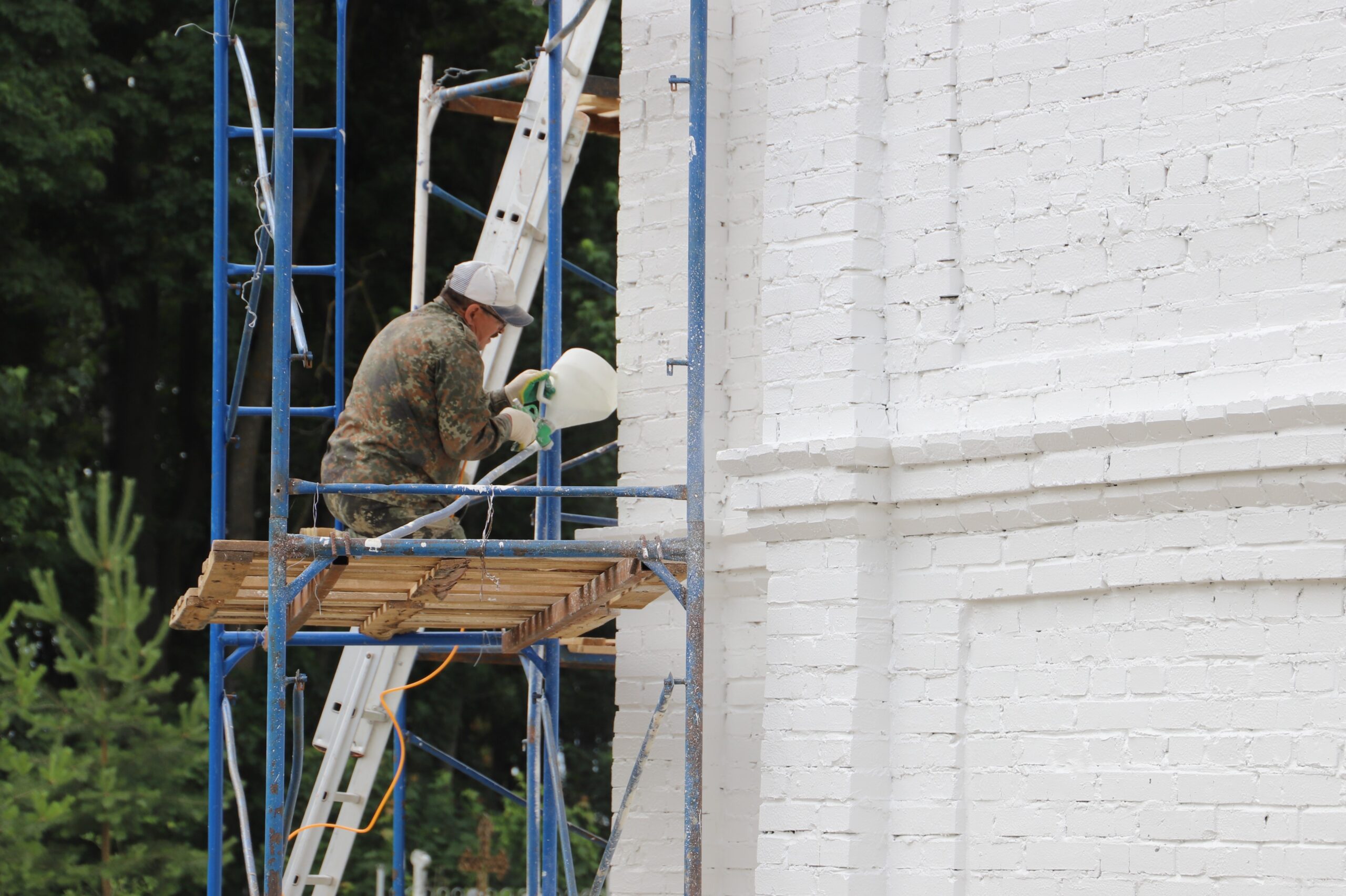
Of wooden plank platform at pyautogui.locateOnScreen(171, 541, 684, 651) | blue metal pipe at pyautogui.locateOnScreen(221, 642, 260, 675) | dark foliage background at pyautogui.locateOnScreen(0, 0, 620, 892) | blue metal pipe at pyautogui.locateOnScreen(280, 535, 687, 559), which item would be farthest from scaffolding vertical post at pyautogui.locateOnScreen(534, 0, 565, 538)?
dark foliage background at pyautogui.locateOnScreen(0, 0, 620, 892)

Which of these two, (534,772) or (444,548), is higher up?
(444,548)

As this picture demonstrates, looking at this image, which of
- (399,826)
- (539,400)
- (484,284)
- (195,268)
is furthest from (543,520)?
(195,268)

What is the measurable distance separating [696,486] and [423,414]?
1.06 metres

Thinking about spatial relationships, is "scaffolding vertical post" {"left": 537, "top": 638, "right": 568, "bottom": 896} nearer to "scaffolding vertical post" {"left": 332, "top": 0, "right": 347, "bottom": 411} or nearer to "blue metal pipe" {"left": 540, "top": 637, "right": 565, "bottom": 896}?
"blue metal pipe" {"left": 540, "top": 637, "right": 565, "bottom": 896}

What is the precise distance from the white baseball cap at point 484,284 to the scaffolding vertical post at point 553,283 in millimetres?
375

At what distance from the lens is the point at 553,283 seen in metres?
6.89

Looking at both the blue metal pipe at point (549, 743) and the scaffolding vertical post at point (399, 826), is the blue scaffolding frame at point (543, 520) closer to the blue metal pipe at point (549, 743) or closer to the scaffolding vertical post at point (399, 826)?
the blue metal pipe at point (549, 743)

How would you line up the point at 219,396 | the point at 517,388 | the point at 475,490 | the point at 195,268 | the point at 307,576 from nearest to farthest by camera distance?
the point at 307,576 → the point at 475,490 → the point at 517,388 → the point at 219,396 → the point at 195,268

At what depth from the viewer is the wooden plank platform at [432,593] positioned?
5.76 meters

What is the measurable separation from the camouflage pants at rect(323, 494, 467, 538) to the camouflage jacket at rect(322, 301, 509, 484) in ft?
0.30

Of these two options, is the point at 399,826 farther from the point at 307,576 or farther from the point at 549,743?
the point at 307,576

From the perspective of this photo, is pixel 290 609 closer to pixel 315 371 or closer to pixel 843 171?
pixel 843 171

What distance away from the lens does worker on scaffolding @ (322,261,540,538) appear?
6.25m

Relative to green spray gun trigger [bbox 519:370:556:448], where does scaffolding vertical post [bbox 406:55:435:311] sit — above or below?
above
